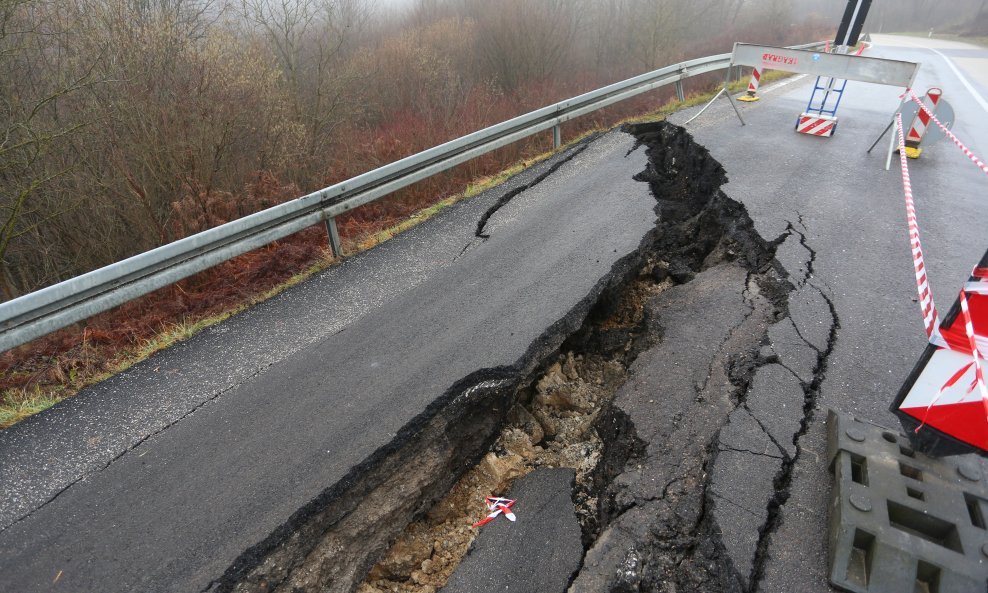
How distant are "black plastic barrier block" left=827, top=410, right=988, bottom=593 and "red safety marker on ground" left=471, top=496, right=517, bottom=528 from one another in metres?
1.86

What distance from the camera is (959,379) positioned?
2779 mm

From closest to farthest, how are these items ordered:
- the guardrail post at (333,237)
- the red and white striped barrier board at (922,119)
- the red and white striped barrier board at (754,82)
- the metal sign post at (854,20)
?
1. the guardrail post at (333,237)
2. the red and white striped barrier board at (922,119)
3. the red and white striped barrier board at (754,82)
4. the metal sign post at (854,20)

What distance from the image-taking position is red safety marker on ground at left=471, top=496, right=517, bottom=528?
3.46 metres

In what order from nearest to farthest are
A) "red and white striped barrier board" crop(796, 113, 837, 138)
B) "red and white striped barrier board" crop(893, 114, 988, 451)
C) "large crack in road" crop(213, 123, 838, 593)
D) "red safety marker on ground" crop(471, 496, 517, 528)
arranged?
"red and white striped barrier board" crop(893, 114, 988, 451) → "large crack in road" crop(213, 123, 838, 593) → "red safety marker on ground" crop(471, 496, 517, 528) → "red and white striped barrier board" crop(796, 113, 837, 138)

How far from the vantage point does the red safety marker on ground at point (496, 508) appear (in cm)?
346

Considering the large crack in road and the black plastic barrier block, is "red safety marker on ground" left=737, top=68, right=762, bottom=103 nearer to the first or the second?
the large crack in road

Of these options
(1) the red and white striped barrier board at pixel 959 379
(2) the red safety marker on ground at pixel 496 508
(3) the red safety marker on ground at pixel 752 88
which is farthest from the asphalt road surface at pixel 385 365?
(3) the red safety marker on ground at pixel 752 88

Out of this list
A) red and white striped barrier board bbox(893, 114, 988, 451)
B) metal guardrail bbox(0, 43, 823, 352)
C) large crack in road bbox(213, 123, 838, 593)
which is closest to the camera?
red and white striped barrier board bbox(893, 114, 988, 451)

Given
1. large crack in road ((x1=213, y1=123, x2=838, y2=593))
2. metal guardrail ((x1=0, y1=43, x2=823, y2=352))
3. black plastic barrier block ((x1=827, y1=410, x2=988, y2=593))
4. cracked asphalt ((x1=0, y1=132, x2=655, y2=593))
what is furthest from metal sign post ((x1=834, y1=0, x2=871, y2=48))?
black plastic barrier block ((x1=827, y1=410, x2=988, y2=593))

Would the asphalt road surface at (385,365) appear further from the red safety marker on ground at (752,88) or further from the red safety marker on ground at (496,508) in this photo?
the red safety marker on ground at (752,88)

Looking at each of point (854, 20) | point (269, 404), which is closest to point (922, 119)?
point (854, 20)

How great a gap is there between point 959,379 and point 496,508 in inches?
111

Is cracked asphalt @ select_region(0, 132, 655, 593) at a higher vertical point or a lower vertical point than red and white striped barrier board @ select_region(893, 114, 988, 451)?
lower

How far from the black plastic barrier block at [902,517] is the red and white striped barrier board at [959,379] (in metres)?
0.23
